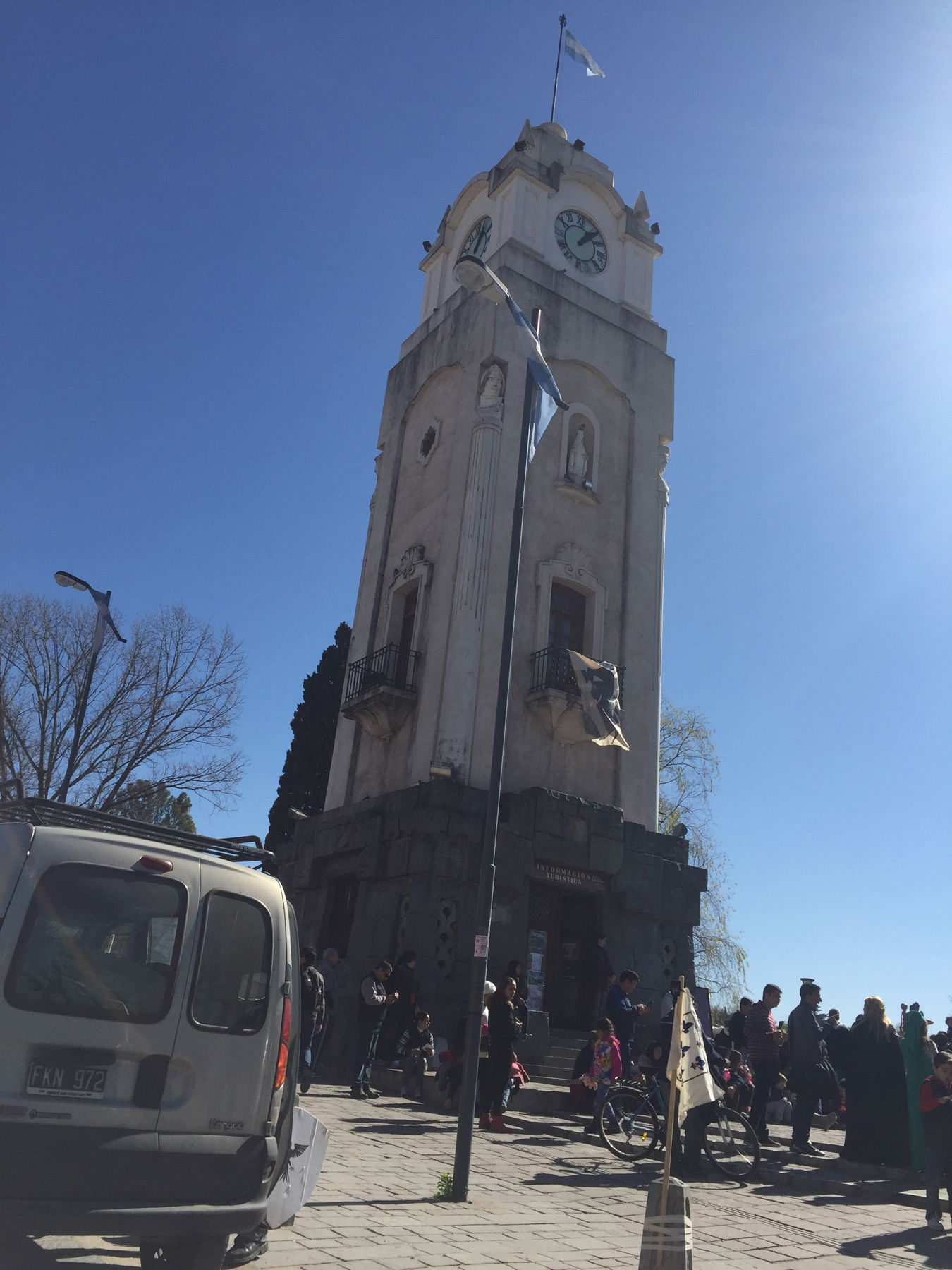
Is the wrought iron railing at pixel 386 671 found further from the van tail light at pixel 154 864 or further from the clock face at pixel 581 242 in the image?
the van tail light at pixel 154 864

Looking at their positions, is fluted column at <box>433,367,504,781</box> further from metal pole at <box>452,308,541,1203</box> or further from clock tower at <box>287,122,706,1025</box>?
metal pole at <box>452,308,541,1203</box>

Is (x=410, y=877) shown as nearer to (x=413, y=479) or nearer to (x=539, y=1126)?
(x=539, y=1126)

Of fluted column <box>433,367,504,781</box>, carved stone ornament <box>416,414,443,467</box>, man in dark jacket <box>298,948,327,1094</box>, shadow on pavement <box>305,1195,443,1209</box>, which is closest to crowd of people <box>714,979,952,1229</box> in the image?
shadow on pavement <box>305,1195,443,1209</box>

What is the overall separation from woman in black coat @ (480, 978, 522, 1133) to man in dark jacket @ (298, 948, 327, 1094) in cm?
210

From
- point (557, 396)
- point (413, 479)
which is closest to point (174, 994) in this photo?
point (557, 396)

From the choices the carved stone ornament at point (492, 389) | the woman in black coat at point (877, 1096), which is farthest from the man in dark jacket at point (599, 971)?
the carved stone ornament at point (492, 389)

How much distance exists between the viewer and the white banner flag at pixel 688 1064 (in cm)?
639

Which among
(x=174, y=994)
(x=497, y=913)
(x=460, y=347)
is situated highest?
(x=460, y=347)

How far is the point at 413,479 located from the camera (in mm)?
24969

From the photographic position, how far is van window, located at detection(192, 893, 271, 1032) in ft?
15.7

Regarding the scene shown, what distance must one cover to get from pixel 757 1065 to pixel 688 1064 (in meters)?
6.12

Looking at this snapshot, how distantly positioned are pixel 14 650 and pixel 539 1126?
1835 centimetres

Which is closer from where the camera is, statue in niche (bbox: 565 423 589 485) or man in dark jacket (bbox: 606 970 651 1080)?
man in dark jacket (bbox: 606 970 651 1080)

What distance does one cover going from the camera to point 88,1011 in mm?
4375
